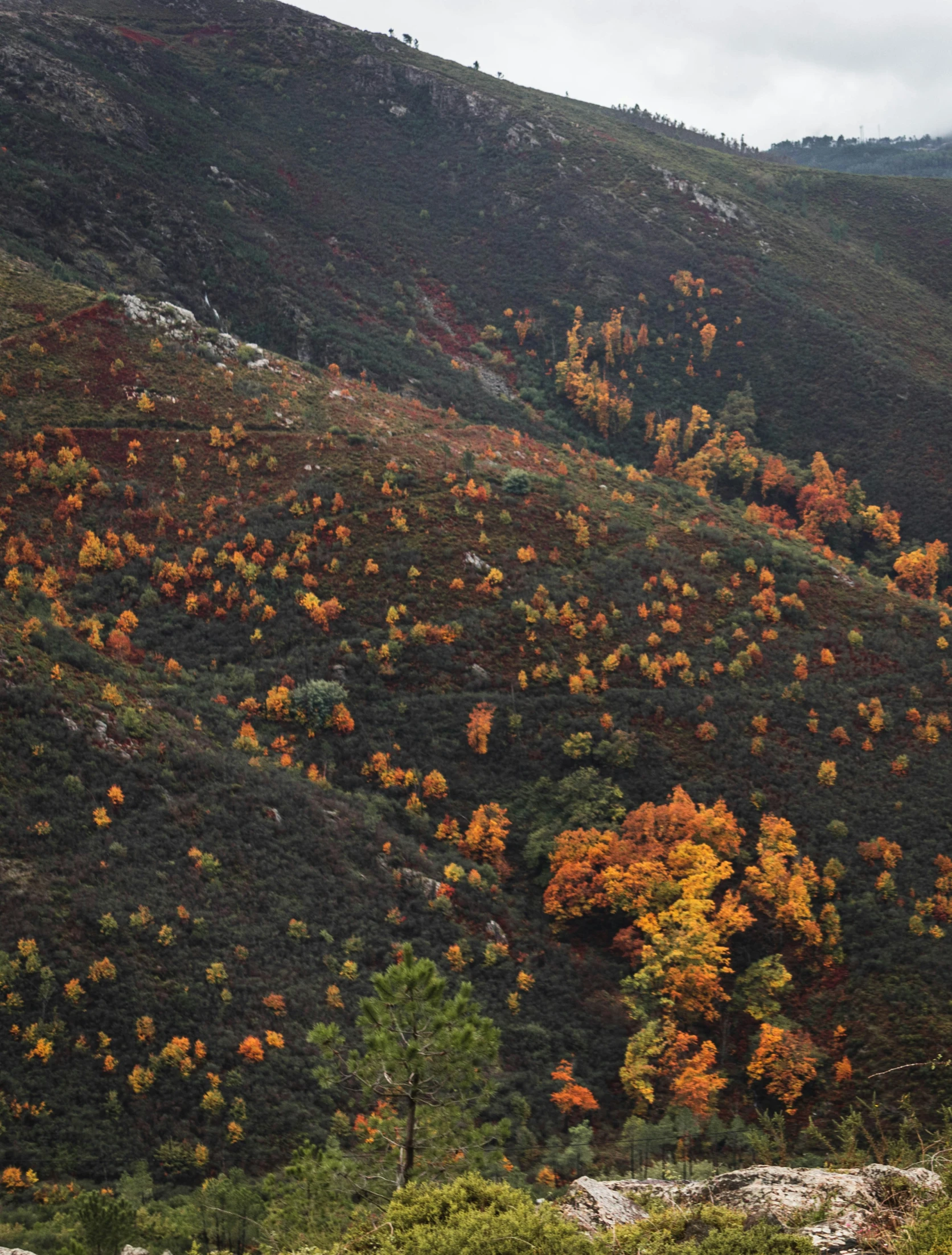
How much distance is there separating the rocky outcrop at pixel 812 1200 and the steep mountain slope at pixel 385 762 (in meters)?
18.3

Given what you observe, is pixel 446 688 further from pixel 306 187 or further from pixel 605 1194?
pixel 306 187

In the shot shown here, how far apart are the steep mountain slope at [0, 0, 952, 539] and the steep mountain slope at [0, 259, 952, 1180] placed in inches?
1184

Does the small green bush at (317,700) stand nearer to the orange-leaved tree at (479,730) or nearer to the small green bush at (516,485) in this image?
the orange-leaved tree at (479,730)

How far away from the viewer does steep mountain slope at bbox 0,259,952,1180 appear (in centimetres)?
3106

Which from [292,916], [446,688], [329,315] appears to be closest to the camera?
[292,916]

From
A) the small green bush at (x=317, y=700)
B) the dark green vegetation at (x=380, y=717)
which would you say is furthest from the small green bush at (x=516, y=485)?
the small green bush at (x=317, y=700)

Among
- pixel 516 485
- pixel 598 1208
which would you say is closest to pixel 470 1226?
pixel 598 1208

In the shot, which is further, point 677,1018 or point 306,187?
point 306,187

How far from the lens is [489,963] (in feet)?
130

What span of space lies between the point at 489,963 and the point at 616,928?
8.33m

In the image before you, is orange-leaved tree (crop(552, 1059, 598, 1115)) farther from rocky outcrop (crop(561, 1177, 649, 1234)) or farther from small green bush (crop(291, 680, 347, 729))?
small green bush (crop(291, 680, 347, 729))

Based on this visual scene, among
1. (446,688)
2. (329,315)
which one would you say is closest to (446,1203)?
(446,688)

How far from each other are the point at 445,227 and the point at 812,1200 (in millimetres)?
149060

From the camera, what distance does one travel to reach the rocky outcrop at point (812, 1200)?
10695mm
